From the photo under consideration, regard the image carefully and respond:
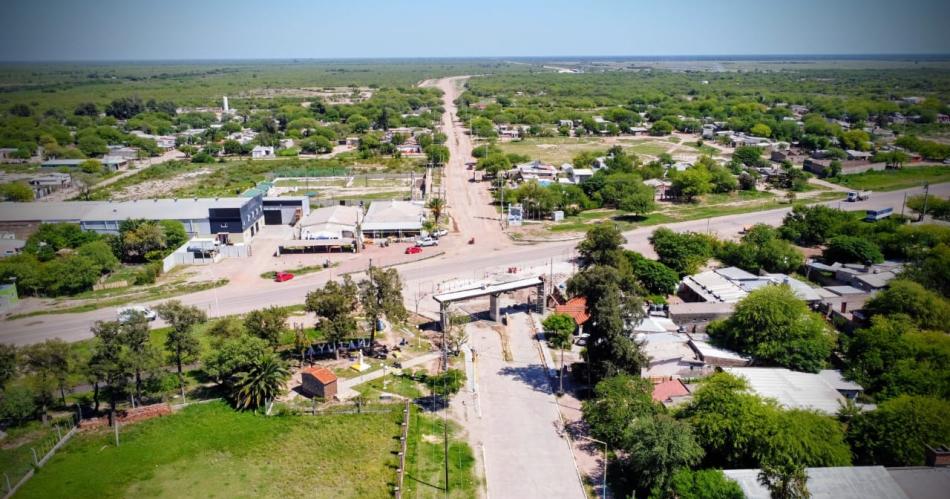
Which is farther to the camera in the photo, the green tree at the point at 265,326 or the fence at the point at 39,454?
the green tree at the point at 265,326

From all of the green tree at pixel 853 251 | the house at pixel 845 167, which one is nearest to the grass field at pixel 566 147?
the house at pixel 845 167

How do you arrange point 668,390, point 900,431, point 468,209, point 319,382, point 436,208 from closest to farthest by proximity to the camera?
point 900,431
point 668,390
point 319,382
point 436,208
point 468,209

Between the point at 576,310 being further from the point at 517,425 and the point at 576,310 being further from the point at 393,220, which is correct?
the point at 393,220

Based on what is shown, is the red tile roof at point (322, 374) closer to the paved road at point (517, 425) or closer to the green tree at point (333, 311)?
the green tree at point (333, 311)

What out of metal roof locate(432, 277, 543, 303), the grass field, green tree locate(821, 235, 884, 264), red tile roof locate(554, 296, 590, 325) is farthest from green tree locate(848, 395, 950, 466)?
the grass field

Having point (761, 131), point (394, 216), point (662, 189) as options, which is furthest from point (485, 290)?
point (761, 131)

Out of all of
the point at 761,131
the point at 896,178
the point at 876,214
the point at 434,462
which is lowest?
the point at 434,462

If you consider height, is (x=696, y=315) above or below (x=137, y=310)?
below
